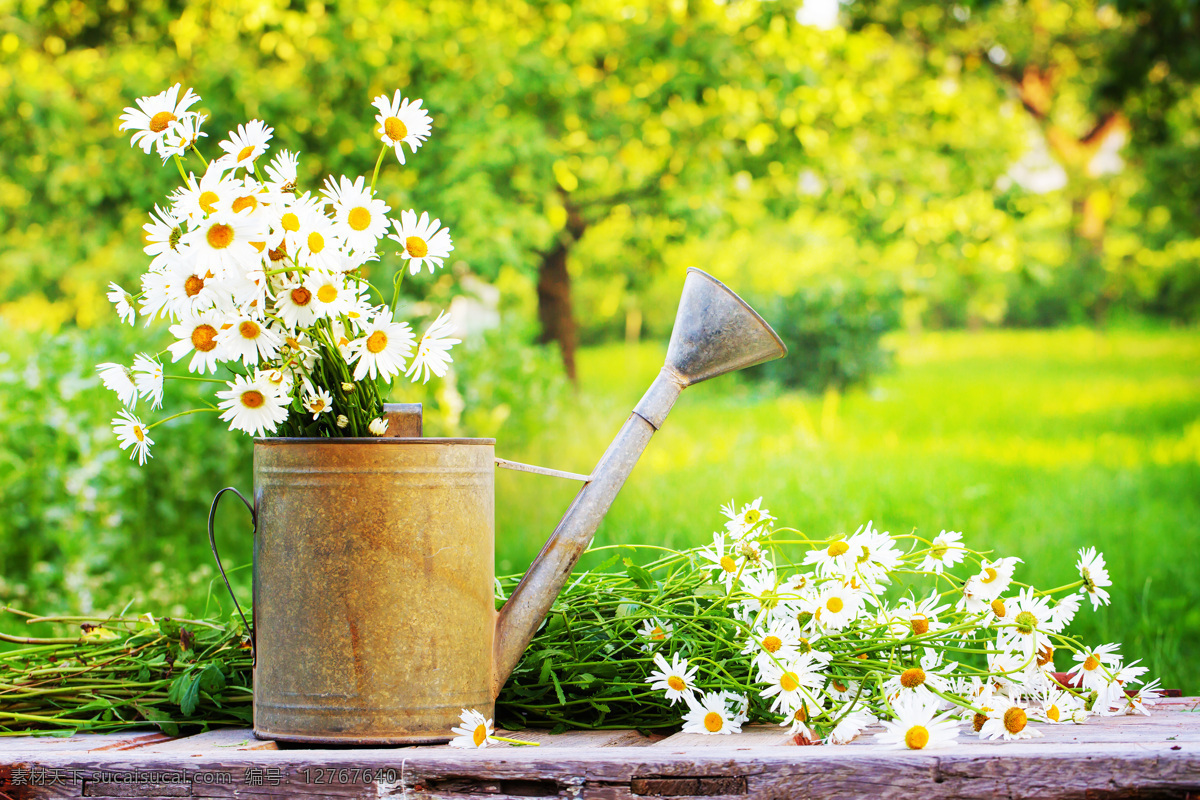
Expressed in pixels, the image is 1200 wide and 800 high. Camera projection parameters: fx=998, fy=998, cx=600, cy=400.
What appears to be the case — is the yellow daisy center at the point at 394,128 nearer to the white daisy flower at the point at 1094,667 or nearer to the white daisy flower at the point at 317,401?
the white daisy flower at the point at 317,401

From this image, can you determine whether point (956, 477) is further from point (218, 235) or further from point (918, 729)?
point (218, 235)

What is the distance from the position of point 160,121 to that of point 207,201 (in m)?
0.15

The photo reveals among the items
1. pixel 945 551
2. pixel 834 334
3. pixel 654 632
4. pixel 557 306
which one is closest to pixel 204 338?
pixel 654 632

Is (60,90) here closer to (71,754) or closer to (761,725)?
(71,754)

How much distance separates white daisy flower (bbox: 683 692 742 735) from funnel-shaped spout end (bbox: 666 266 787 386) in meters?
0.49

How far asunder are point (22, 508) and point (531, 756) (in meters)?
3.69

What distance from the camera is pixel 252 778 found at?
130cm

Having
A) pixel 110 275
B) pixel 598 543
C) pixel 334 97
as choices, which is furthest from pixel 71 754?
pixel 110 275

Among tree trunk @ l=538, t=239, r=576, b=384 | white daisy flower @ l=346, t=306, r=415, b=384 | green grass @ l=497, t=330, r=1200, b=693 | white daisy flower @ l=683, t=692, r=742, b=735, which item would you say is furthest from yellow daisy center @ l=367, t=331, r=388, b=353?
tree trunk @ l=538, t=239, r=576, b=384

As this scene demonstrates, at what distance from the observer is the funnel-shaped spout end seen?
1.56 meters

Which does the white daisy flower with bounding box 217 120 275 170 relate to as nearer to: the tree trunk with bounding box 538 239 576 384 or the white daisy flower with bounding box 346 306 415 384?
the white daisy flower with bounding box 346 306 415 384

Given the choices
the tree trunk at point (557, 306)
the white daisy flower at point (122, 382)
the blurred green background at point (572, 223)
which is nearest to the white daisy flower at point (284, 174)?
the white daisy flower at point (122, 382)

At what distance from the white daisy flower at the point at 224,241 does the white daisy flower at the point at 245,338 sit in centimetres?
7

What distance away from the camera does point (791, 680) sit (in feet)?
4.74
